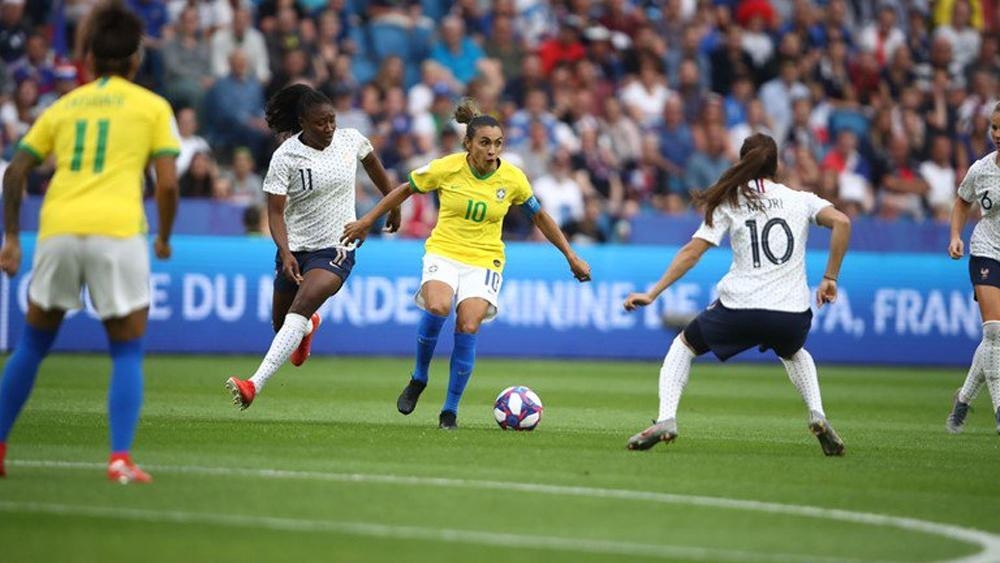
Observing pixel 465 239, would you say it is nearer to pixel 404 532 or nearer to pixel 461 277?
pixel 461 277

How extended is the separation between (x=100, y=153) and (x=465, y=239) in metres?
4.68

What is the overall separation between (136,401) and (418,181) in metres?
4.35

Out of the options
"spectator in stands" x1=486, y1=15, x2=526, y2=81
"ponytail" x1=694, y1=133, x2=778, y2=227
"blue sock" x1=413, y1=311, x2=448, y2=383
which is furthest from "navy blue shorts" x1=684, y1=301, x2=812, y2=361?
"spectator in stands" x1=486, y1=15, x2=526, y2=81

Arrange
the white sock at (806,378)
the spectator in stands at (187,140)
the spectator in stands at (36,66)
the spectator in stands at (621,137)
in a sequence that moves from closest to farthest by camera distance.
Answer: the white sock at (806,378)
the spectator in stands at (187,140)
the spectator in stands at (36,66)
the spectator in stands at (621,137)

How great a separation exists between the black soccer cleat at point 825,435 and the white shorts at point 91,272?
466 centimetres

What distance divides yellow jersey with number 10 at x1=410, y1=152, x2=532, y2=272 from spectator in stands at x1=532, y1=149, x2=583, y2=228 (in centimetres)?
1052

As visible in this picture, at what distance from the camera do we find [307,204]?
13.0 m

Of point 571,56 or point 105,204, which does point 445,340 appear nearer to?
point 571,56

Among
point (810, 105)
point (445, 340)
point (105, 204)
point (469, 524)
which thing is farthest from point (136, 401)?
point (810, 105)

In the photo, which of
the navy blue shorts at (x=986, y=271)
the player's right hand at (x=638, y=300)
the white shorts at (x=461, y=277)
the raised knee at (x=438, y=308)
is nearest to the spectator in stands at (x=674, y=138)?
the navy blue shorts at (x=986, y=271)

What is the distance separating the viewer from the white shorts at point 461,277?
41.4 ft

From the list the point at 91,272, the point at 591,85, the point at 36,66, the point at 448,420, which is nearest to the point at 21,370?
the point at 91,272

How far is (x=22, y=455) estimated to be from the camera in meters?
9.72

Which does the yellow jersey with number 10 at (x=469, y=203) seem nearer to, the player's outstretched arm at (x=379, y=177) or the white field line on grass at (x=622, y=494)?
the player's outstretched arm at (x=379, y=177)
